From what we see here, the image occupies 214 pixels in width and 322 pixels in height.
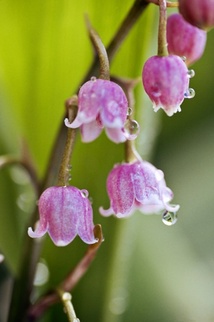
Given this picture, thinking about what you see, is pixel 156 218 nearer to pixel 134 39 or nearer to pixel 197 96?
pixel 197 96

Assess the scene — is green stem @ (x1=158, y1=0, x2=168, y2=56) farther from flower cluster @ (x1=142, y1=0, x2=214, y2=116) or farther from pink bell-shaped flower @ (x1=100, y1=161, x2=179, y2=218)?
pink bell-shaped flower @ (x1=100, y1=161, x2=179, y2=218)

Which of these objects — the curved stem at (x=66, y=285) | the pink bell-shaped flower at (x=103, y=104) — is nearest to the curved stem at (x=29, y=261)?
the curved stem at (x=66, y=285)

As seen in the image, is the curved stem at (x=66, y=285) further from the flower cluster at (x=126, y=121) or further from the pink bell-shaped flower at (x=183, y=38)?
the pink bell-shaped flower at (x=183, y=38)

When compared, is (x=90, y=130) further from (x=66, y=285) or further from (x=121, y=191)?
(x=66, y=285)

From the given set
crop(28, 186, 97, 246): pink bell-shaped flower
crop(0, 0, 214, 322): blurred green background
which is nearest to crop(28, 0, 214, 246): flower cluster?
crop(28, 186, 97, 246): pink bell-shaped flower

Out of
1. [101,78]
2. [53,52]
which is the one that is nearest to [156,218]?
[53,52]
